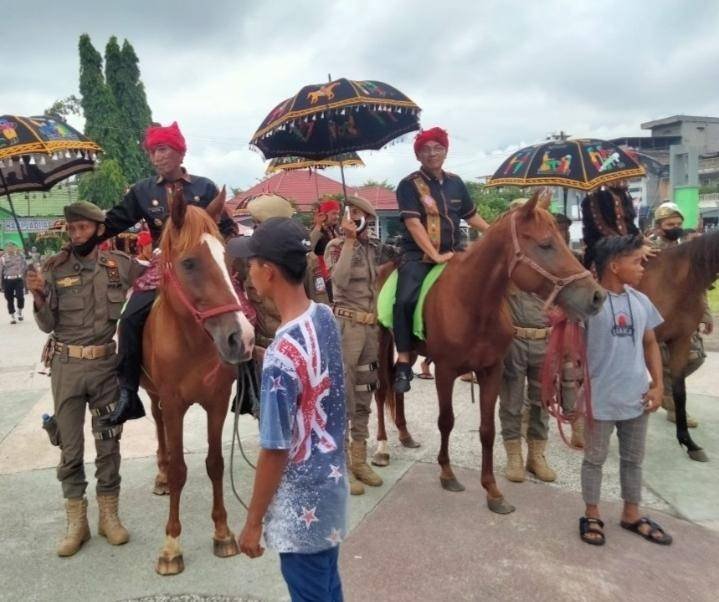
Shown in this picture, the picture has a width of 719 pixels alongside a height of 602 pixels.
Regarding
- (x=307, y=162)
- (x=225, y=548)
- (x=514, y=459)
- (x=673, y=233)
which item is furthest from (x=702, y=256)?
(x=225, y=548)

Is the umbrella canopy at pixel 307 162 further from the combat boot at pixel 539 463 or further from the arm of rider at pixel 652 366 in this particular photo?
the arm of rider at pixel 652 366

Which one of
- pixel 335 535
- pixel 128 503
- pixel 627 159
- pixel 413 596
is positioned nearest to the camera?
pixel 335 535

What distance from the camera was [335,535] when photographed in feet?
6.26

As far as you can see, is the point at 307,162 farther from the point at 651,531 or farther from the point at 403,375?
the point at 651,531

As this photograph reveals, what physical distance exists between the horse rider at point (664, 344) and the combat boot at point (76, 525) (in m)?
5.10

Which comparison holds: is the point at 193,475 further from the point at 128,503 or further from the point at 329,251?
the point at 329,251

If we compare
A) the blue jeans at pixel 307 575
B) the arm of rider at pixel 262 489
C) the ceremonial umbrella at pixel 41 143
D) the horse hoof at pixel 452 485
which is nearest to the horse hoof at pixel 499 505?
the horse hoof at pixel 452 485

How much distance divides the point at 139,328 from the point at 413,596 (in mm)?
2349

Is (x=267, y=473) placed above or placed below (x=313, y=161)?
below

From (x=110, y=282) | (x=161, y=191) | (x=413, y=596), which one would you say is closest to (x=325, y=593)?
(x=413, y=596)

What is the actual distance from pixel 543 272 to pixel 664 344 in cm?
267

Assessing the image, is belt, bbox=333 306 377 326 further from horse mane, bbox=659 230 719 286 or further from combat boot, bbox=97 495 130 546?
horse mane, bbox=659 230 719 286

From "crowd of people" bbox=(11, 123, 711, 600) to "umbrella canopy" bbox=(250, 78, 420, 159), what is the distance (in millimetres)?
864

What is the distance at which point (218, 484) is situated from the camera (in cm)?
354
